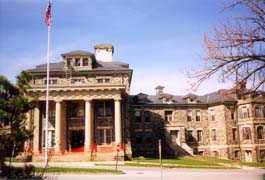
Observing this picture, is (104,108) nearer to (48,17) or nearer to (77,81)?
(77,81)

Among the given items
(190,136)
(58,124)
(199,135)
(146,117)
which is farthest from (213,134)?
(58,124)

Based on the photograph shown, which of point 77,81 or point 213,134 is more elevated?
point 77,81

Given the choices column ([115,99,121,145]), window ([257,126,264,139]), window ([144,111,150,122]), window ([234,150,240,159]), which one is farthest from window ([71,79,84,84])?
window ([257,126,264,139])

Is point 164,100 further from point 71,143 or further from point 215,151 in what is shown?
point 71,143

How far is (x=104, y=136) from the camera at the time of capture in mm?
38469

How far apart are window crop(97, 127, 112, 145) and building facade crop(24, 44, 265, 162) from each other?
124 mm

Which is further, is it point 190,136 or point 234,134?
point 190,136

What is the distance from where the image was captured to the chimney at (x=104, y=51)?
1961 inches

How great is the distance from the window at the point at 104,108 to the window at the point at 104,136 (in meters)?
1.90

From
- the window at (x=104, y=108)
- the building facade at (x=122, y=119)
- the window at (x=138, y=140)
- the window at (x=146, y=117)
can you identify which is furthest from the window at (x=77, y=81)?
the window at (x=138, y=140)

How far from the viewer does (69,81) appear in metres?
39.3

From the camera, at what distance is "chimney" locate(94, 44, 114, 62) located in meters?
49.8

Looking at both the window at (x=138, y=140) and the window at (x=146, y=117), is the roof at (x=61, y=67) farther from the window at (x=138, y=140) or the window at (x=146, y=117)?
the window at (x=138, y=140)

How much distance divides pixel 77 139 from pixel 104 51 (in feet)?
55.1
